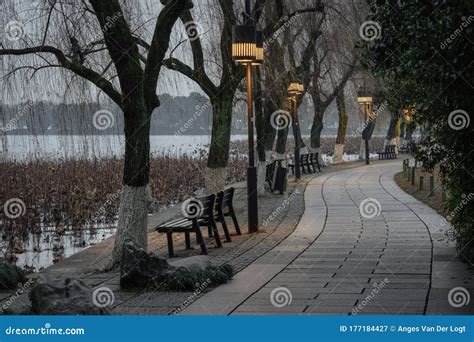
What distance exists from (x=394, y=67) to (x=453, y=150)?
1.41m

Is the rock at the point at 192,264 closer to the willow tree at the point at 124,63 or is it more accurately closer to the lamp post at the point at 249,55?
the willow tree at the point at 124,63

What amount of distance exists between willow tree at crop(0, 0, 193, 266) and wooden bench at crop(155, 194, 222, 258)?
23.0 inches

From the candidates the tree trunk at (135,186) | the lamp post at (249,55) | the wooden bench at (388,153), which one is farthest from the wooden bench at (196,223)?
the wooden bench at (388,153)

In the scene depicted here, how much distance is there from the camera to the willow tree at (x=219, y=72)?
16.5 m

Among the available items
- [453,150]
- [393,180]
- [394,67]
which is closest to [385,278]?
[453,150]

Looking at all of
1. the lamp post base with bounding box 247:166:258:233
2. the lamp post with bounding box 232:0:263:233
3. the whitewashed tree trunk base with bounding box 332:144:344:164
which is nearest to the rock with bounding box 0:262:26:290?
the lamp post with bounding box 232:0:263:233

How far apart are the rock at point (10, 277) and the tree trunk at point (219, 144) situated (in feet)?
25.4

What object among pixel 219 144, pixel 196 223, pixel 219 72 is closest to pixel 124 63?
pixel 196 223

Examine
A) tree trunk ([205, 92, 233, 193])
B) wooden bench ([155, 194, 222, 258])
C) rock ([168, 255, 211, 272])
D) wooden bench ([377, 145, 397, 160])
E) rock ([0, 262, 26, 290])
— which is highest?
tree trunk ([205, 92, 233, 193])

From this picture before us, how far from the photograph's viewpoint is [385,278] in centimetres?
921

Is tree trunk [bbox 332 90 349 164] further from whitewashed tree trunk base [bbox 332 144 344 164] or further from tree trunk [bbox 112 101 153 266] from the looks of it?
tree trunk [bbox 112 101 153 266]

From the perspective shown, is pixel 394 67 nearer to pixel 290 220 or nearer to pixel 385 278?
pixel 385 278

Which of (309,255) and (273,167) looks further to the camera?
(273,167)

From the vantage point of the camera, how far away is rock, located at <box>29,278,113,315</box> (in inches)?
268
